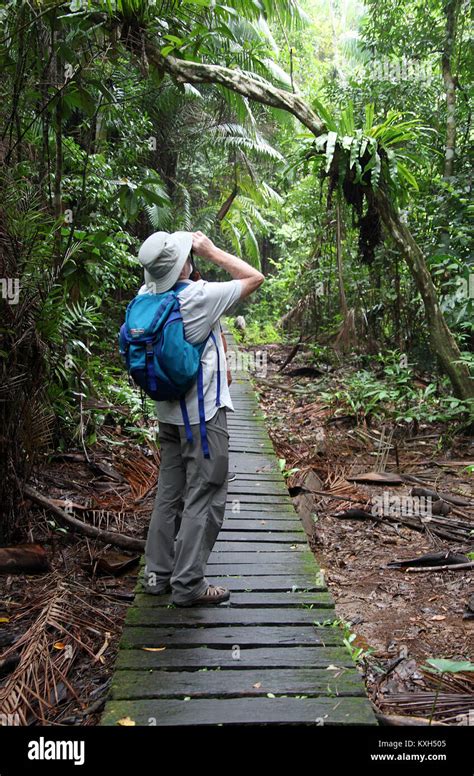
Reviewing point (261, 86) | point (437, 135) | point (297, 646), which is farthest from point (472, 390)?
point (297, 646)

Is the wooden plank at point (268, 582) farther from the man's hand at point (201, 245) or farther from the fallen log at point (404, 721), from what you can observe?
the man's hand at point (201, 245)

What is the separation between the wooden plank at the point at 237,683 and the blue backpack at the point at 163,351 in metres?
1.02

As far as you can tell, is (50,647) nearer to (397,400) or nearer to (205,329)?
(205,329)

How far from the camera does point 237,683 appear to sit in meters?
2.59

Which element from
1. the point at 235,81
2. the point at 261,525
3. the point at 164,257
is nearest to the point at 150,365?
the point at 164,257

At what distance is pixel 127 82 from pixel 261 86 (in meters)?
3.05

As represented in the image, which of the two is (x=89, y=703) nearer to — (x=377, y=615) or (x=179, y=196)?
(x=377, y=615)

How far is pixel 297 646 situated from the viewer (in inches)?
114

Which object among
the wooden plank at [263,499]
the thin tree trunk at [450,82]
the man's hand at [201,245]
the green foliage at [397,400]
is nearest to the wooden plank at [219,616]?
the wooden plank at [263,499]

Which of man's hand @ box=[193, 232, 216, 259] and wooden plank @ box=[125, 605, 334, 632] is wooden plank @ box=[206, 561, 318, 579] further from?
man's hand @ box=[193, 232, 216, 259]

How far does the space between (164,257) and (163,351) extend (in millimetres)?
476

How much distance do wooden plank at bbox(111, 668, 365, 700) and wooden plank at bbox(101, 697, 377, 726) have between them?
0.13ft

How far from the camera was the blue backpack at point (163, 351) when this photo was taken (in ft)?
9.43

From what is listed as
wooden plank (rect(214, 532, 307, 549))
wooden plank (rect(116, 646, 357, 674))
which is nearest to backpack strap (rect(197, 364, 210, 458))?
wooden plank (rect(116, 646, 357, 674))
